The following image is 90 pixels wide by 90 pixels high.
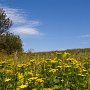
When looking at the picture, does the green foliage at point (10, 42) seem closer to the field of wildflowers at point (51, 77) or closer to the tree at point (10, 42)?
the tree at point (10, 42)

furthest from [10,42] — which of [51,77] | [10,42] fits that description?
[51,77]

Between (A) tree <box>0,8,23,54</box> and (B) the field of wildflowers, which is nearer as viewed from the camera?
(B) the field of wildflowers

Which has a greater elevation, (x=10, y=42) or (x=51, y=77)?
(x=10, y=42)

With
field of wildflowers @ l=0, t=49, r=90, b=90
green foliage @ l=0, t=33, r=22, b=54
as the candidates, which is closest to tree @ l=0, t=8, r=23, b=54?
green foliage @ l=0, t=33, r=22, b=54

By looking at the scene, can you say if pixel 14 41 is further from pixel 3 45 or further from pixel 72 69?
pixel 72 69

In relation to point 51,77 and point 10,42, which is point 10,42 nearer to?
→ point 10,42

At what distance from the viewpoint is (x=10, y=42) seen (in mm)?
60094

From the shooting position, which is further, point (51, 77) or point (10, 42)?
point (10, 42)

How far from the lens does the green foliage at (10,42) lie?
5959 centimetres

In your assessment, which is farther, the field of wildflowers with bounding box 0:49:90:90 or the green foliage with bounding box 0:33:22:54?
the green foliage with bounding box 0:33:22:54

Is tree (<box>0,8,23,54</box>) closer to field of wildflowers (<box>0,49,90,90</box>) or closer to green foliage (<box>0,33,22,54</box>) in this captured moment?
green foliage (<box>0,33,22,54</box>)

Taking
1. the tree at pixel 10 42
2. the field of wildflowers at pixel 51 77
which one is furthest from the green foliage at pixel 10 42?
the field of wildflowers at pixel 51 77

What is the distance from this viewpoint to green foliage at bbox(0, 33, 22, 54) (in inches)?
2346

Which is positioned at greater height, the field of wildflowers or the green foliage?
the green foliage
